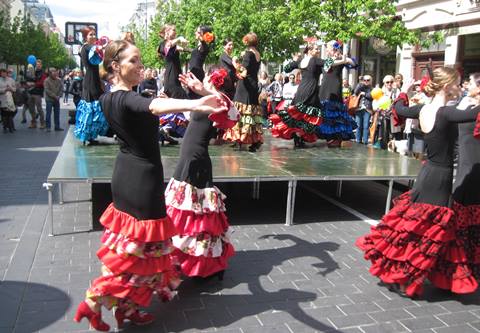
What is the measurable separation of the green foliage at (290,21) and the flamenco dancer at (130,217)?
13.1 m

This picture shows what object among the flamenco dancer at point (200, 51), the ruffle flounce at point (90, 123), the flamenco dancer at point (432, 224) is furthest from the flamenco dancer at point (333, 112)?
the flamenco dancer at point (432, 224)

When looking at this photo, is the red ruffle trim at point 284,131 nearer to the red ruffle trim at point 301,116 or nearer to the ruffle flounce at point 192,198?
the red ruffle trim at point 301,116

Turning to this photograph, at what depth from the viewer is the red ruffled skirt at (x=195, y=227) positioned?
14.0ft

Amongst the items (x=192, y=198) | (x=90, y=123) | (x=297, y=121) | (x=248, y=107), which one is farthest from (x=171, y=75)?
(x=192, y=198)

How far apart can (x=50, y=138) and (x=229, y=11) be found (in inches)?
574

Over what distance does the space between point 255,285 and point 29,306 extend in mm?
1901

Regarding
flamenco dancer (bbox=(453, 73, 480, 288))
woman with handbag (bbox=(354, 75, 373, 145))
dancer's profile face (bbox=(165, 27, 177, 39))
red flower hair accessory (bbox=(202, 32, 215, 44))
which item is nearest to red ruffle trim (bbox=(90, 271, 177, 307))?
flamenco dancer (bbox=(453, 73, 480, 288))

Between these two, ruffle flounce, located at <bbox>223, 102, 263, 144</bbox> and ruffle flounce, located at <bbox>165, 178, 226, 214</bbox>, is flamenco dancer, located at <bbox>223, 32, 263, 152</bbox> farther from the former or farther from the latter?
ruffle flounce, located at <bbox>165, 178, 226, 214</bbox>

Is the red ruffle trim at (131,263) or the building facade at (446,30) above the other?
the building facade at (446,30)

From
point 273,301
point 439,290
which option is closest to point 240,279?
point 273,301

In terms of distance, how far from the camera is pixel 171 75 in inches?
353

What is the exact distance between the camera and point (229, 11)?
26.1 metres

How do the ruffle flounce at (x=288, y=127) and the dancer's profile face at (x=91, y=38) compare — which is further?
the ruffle flounce at (x=288, y=127)

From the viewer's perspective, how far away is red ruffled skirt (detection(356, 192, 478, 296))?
412cm
